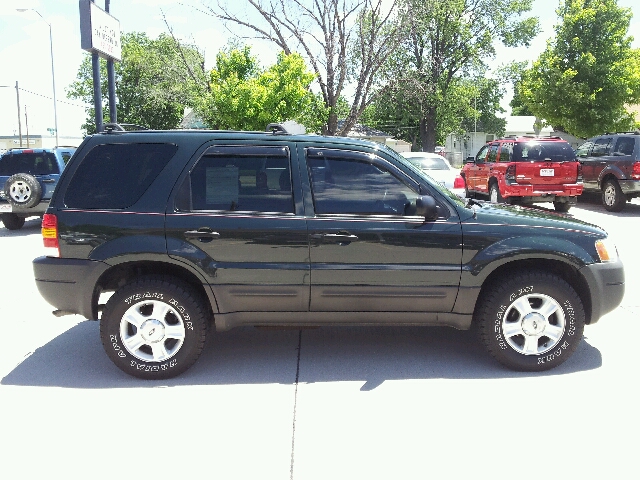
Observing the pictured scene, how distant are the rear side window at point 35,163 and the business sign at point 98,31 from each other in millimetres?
3229

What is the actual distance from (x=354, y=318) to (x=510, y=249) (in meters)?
1.24

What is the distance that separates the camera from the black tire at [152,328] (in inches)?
170

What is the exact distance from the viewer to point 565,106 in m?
30.8

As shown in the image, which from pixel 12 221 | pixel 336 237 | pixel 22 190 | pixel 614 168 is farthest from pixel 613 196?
pixel 12 221

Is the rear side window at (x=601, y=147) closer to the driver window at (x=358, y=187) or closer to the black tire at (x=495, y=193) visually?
the black tire at (x=495, y=193)

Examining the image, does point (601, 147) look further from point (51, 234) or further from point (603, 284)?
point (51, 234)

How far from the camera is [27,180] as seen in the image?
11922 mm

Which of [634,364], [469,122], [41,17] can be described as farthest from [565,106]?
[469,122]

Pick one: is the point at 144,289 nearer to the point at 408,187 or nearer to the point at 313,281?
the point at 313,281

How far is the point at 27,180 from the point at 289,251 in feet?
31.3

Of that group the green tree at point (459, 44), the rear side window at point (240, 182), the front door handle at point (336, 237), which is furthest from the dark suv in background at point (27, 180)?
the green tree at point (459, 44)

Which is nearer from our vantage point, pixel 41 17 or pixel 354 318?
pixel 354 318

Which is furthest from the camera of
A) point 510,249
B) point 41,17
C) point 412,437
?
point 41,17

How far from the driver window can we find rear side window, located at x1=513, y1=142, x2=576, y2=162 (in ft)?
33.2
